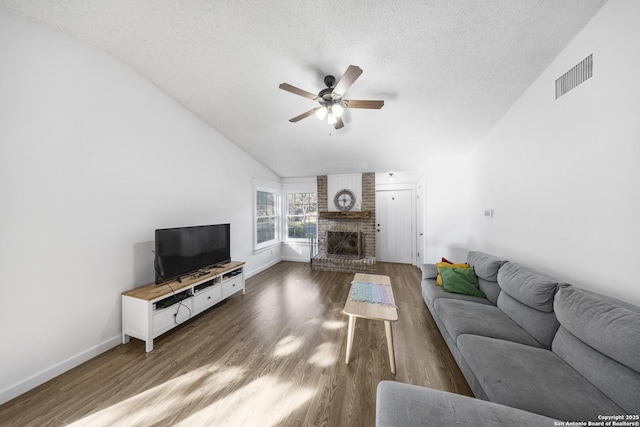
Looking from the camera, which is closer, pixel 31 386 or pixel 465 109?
pixel 31 386

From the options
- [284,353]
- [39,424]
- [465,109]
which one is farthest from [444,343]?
[39,424]

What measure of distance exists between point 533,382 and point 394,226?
13.6 ft

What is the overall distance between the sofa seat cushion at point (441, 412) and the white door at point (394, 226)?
4309 mm

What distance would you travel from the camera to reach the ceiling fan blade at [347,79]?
1598 mm

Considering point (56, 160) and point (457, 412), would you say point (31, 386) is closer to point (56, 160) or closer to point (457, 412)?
point (56, 160)

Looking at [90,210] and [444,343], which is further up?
[90,210]

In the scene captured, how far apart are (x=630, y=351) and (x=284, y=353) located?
2255 mm

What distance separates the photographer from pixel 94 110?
2010mm

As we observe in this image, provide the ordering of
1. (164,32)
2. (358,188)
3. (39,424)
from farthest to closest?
1. (358,188)
2. (164,32)
3. (39,424)

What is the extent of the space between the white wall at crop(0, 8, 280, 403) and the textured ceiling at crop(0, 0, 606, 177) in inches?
12.0

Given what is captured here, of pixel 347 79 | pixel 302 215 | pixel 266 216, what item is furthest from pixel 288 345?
pixel 302 215

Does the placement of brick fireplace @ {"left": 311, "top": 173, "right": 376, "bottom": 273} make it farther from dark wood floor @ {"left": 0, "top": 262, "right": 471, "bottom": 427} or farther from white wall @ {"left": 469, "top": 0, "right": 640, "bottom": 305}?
white wall @ {"left": 469, "top": 0, "right": 640, "bottom": 305}

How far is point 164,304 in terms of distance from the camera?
223 cm

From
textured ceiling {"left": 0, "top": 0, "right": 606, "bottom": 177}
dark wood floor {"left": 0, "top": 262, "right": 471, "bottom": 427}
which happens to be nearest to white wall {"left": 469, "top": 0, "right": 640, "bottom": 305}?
textured ceiling {"left": 0, "top": 0, "right": 606, "bottom": 177}
